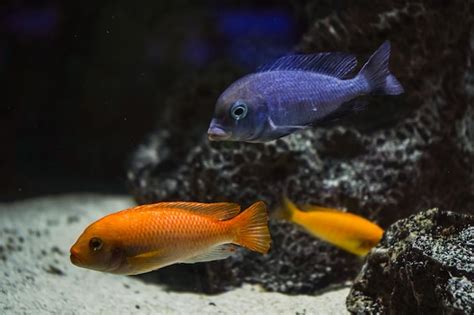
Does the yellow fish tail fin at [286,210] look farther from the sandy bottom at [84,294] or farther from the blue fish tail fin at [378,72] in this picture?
the blue fish tail fin at [378,72]

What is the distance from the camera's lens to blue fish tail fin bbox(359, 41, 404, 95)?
2.53m

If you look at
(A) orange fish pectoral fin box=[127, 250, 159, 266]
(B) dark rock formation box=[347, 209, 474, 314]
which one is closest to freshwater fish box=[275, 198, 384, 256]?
(B) dark rock formation box=[347, 209, 474, 314]

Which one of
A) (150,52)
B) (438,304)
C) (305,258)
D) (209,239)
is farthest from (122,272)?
(150,52)

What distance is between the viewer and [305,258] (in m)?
3.93

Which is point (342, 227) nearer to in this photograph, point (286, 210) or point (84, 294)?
point (286, 210)

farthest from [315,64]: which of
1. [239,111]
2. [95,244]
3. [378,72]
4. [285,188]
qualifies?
[285,188]

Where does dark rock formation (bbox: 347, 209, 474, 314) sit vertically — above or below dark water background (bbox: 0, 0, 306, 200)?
above

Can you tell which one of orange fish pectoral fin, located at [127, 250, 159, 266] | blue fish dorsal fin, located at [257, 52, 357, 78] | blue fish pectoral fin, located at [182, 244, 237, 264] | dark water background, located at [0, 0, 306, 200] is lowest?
dark water background, located at [0, 0, 306, 200]

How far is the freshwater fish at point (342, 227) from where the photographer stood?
3404mm

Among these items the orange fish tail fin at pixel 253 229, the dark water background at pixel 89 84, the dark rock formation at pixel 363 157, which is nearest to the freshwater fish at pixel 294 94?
the orange fish tail fin at pixel 253 229

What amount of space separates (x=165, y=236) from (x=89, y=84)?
21.4 feet

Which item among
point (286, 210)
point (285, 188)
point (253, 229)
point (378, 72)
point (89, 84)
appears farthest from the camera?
point (89, 84)

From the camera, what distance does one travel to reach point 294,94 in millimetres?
2420

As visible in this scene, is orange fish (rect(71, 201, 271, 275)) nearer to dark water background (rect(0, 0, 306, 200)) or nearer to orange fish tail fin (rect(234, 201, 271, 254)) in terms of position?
orange fish tail fin (rect(234, 201, 271, 254))
